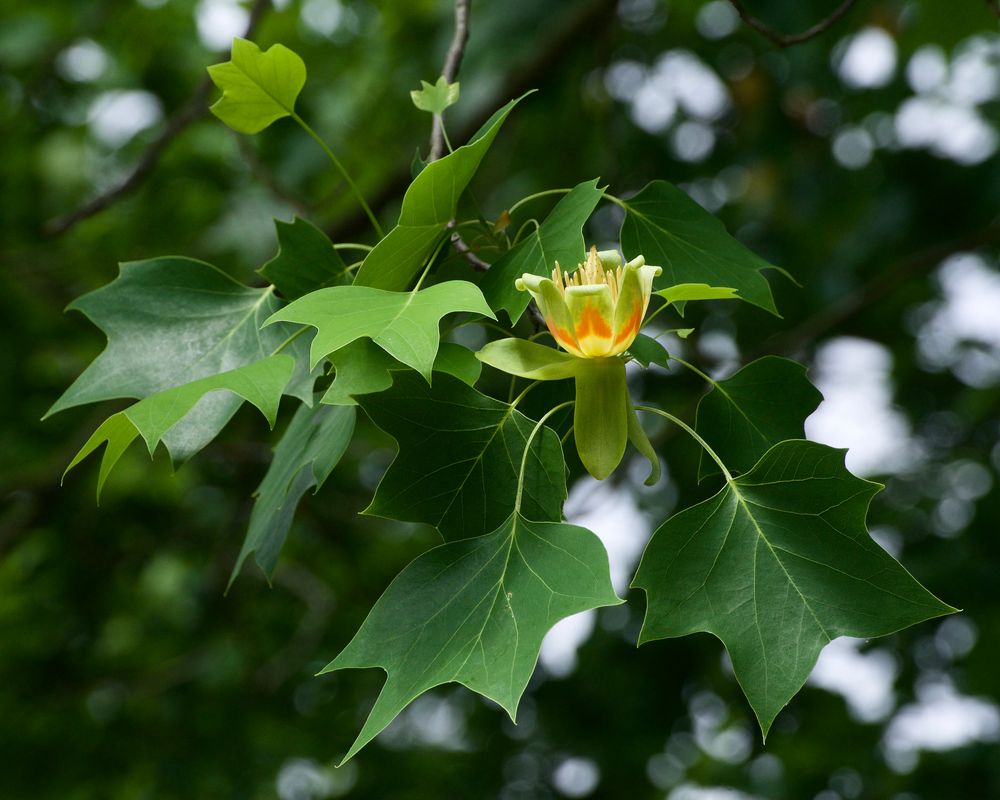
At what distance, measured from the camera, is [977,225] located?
352cm

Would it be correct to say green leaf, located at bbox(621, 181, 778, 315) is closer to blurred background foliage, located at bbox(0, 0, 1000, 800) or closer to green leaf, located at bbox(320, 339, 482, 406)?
green leaf, located at bbox(320, 339, 482, 406)

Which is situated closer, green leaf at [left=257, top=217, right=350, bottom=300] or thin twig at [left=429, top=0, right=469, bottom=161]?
green leaf at [left=257, top=217, right=350, bottom=300]

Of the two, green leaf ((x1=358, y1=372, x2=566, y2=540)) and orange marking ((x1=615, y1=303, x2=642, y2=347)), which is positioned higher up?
orange marking ((x1=615, y1=303, x2=642, y2=347))

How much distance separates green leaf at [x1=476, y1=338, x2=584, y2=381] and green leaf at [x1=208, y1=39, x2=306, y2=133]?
520 millimetres

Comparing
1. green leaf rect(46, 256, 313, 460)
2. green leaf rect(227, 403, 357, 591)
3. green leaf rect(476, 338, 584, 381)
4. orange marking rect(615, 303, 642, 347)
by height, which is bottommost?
green leaf rect(227, 403, 357, 591)

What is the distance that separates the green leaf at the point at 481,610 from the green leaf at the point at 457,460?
0.06m

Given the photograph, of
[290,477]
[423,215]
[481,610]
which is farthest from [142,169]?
[481,610]

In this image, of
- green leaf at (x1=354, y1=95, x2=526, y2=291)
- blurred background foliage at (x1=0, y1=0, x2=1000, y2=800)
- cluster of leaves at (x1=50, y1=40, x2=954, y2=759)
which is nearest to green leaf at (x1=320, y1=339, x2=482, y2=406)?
cluster of leaves at (x1=50, y1=40, x2=954, y2=759)

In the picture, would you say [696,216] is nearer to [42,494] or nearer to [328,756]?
[42,494]

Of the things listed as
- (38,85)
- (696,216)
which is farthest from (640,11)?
(696,216)

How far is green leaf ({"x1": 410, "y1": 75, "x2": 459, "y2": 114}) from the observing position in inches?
55.7

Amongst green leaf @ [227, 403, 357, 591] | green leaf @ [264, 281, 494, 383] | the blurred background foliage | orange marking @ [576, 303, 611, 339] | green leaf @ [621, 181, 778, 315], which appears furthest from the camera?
the blurred background foliage

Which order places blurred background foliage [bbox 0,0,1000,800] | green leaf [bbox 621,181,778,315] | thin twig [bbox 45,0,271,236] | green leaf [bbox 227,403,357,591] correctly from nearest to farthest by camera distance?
green leaf [bbox 227,403,357,591] → green leaf [bbox 621,181,778,315] → thin twig [bbox 45,0,271,236] → blurred background foliage [bbox 0,0,1000,800]

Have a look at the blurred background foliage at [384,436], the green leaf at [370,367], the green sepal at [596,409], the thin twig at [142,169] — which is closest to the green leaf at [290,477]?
the green leaf at [370,367]
